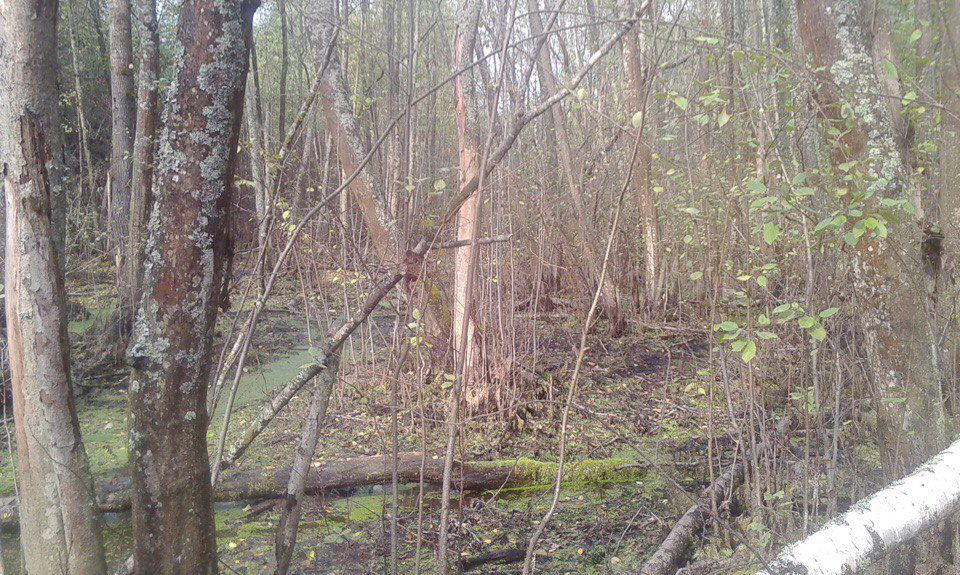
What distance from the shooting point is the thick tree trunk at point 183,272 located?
185 cm

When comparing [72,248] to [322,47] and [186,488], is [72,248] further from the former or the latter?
[186,488]

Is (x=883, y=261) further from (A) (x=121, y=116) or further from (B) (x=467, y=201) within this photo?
(A) (x=121, y=116)

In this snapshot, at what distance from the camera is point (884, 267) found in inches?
109

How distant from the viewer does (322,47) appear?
Answer: 5.35m

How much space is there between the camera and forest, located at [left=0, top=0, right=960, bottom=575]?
1.89 m

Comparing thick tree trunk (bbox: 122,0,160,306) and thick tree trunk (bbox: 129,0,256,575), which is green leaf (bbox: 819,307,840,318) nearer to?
thick tree trunk (bbox: 129,0,256,575)

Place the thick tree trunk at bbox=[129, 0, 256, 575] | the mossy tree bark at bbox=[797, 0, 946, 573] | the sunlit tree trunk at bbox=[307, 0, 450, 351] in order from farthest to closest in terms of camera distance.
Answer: the sunlit tree trunk at bbox=[307, 0, 450, 351], the mossy tree bark at bbox=[797, 0, 946, 573], the thick tree trunk at bbox=[129, 0, 256, 575]

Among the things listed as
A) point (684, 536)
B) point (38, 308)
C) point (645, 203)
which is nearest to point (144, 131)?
point (38, 308)

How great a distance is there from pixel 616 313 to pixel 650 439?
120 inches

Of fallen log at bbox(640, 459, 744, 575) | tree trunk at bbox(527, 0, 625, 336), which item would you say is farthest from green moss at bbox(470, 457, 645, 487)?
tree trunk at bbox(527, 0, 625, 336)

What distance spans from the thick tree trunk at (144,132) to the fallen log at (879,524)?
3.71m

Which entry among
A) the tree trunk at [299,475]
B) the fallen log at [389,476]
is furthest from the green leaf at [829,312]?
the fallen log at [389,476]

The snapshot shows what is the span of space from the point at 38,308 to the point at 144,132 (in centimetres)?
241

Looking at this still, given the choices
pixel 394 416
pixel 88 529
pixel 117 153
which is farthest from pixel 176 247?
pixel 117 153
